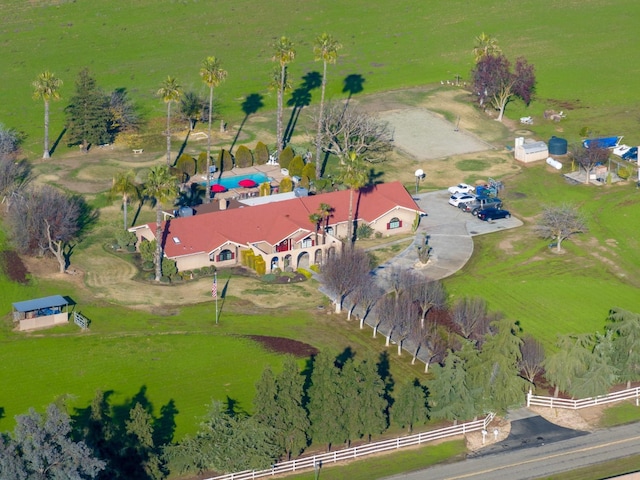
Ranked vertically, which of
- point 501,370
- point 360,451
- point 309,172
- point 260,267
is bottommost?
point 260,267

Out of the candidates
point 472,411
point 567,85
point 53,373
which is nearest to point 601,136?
point 567,85

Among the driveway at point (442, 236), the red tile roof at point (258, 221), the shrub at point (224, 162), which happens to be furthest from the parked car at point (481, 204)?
the shrub at point (224, 162)

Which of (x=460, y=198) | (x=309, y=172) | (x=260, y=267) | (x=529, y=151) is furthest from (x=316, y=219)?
(x=529, y=151)

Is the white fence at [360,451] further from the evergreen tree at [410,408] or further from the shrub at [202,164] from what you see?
the shrub at [202,164]

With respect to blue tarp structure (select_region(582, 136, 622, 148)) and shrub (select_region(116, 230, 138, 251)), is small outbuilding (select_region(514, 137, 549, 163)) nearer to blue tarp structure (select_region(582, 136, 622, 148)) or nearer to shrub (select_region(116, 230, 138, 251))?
blue tarp structure (select_region(582, 136, 622, 148))

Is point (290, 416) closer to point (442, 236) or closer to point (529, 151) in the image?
point (442, 236)
